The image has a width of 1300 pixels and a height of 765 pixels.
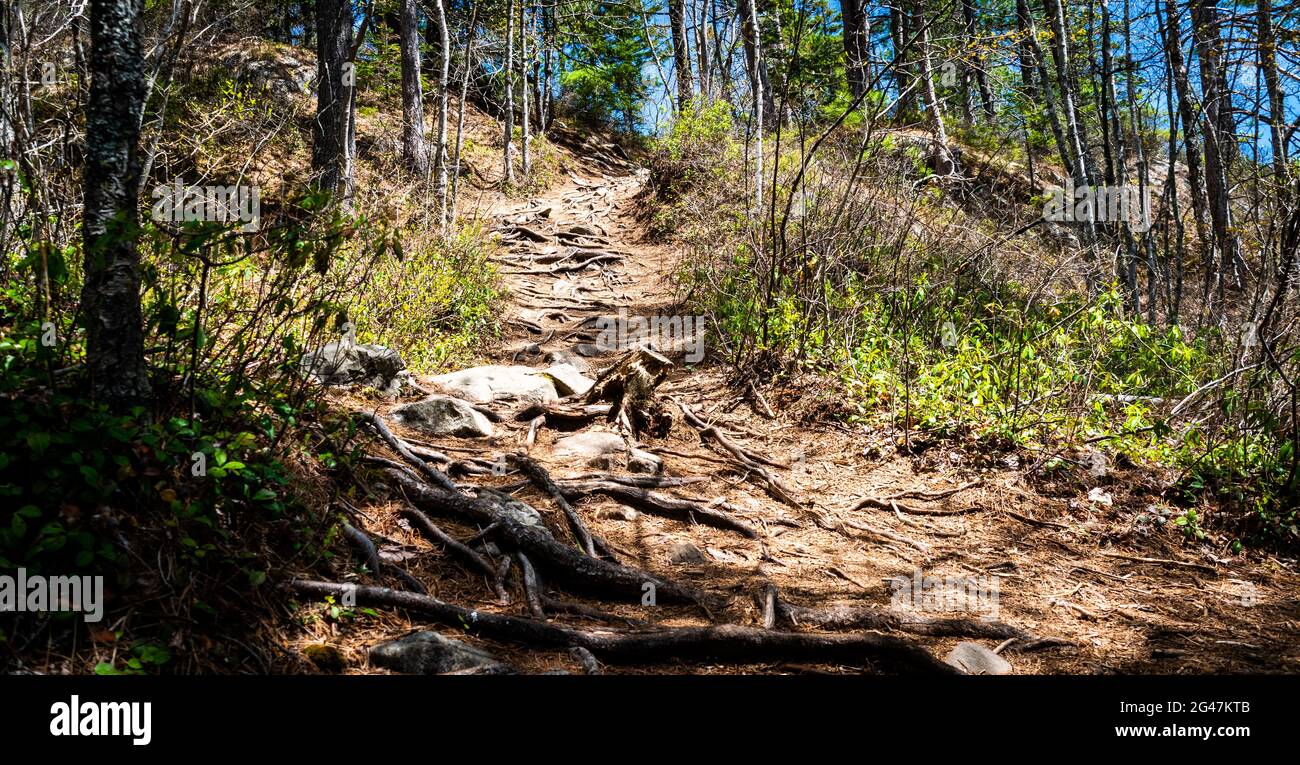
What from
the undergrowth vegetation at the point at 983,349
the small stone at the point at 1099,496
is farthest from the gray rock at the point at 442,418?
the small stone at the point at 1099,496

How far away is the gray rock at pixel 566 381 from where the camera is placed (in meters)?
7.09

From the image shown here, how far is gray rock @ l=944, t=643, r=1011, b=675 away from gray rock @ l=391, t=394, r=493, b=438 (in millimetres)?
3788

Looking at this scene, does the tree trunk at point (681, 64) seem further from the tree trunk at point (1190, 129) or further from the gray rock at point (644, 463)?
the gray rock at point (644, 463)

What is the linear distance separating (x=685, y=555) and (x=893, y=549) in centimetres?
148

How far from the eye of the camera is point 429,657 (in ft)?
8.86

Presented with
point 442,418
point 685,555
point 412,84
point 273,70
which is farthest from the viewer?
point 273,70

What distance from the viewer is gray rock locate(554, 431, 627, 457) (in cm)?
573

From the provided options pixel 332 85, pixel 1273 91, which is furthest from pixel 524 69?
pixel 1273 91

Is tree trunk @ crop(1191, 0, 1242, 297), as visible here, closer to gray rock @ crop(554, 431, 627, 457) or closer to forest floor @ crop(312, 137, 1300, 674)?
forest floor @ crop(312, 137, 1300, 674)

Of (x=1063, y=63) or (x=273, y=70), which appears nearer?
(x=1063, y=63)

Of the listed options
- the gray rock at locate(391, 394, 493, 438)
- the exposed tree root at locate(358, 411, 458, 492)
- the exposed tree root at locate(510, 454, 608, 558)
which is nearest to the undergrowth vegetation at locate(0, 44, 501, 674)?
the exposed tree root at locate(358, 411, 458, 492)

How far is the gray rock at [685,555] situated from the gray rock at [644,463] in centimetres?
111

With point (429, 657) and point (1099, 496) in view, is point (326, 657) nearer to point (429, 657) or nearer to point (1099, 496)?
point (429, 657)

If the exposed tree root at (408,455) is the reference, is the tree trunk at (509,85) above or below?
above
